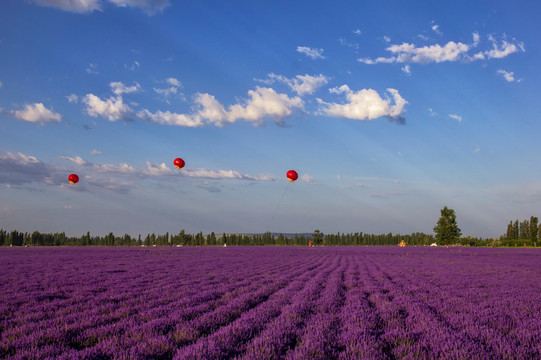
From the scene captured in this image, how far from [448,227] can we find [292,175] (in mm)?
54771

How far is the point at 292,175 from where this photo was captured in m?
37.2

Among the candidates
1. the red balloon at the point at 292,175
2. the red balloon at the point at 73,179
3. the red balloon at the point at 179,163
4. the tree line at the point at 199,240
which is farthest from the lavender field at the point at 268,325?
the tree line at the point at 199,240

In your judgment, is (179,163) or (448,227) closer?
(179,163)

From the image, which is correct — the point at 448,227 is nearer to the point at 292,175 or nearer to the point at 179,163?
the point at 292,175

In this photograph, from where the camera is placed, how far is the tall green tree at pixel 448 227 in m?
77.8

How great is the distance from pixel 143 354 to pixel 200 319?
7.89 ft

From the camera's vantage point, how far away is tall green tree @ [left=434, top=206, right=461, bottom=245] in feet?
255

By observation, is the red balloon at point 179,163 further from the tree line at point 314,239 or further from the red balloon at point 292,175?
the tree line at point 314,239

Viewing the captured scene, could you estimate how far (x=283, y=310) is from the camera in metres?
8.74

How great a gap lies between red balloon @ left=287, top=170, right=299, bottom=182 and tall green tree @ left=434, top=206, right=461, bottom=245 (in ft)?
176

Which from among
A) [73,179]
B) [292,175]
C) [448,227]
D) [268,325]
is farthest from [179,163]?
[448,227]

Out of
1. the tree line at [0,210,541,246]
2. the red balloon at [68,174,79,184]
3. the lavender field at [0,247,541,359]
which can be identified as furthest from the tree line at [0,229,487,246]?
the lavender field at [0,247,541,359]

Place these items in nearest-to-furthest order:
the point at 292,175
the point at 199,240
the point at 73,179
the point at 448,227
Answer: the point at 292,175, the point at 73,179, the point at 448,227, the point at 199,240

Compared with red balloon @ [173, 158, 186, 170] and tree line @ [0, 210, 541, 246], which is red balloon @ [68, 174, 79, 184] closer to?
red balloon @ [173, 158, 186, 170]
